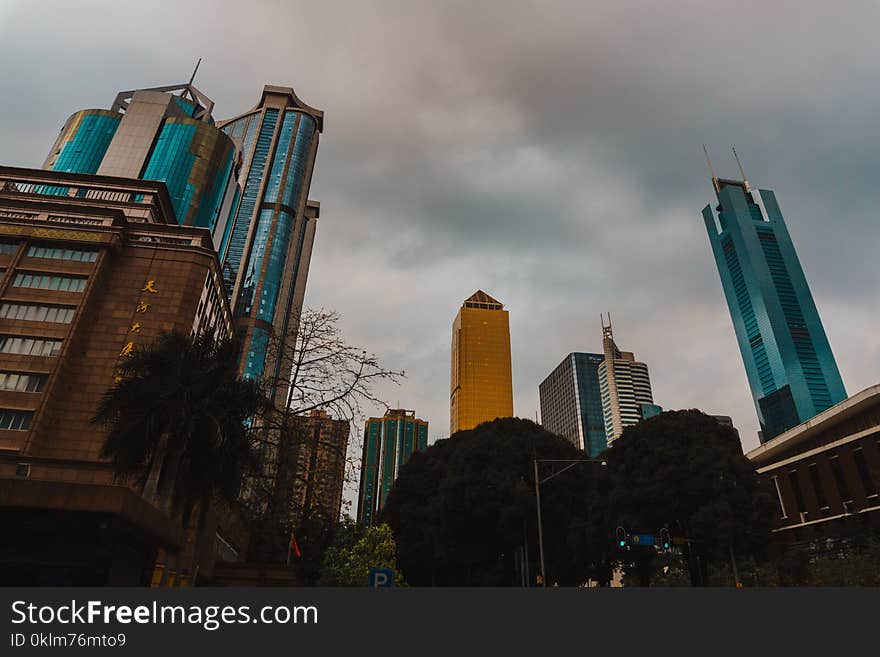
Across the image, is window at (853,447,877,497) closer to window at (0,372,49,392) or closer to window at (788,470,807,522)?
window at (788,470,807,522)

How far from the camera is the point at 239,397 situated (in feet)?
78.0

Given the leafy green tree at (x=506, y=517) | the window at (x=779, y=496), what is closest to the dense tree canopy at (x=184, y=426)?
the leafy green tree at (x=506, y=517)

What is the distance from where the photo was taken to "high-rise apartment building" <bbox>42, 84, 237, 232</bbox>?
10388 centimetres

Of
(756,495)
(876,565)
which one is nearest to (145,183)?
(756,495)

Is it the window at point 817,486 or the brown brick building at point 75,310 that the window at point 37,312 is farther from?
the window at point 817,486

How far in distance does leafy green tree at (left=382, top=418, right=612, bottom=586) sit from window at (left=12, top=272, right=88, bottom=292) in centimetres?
4427

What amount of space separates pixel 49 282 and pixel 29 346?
8.02m

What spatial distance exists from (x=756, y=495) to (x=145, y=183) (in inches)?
3622

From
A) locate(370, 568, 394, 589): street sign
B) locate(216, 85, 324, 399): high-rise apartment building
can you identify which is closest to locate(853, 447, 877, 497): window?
locate(370, 568, 394, 589): street sign

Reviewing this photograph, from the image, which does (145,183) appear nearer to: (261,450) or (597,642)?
(261,450)

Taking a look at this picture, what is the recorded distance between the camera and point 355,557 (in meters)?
40.3

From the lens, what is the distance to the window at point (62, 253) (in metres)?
57.2

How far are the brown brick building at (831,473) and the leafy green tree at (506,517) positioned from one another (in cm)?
2186

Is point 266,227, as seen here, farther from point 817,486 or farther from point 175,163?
point 817,486
